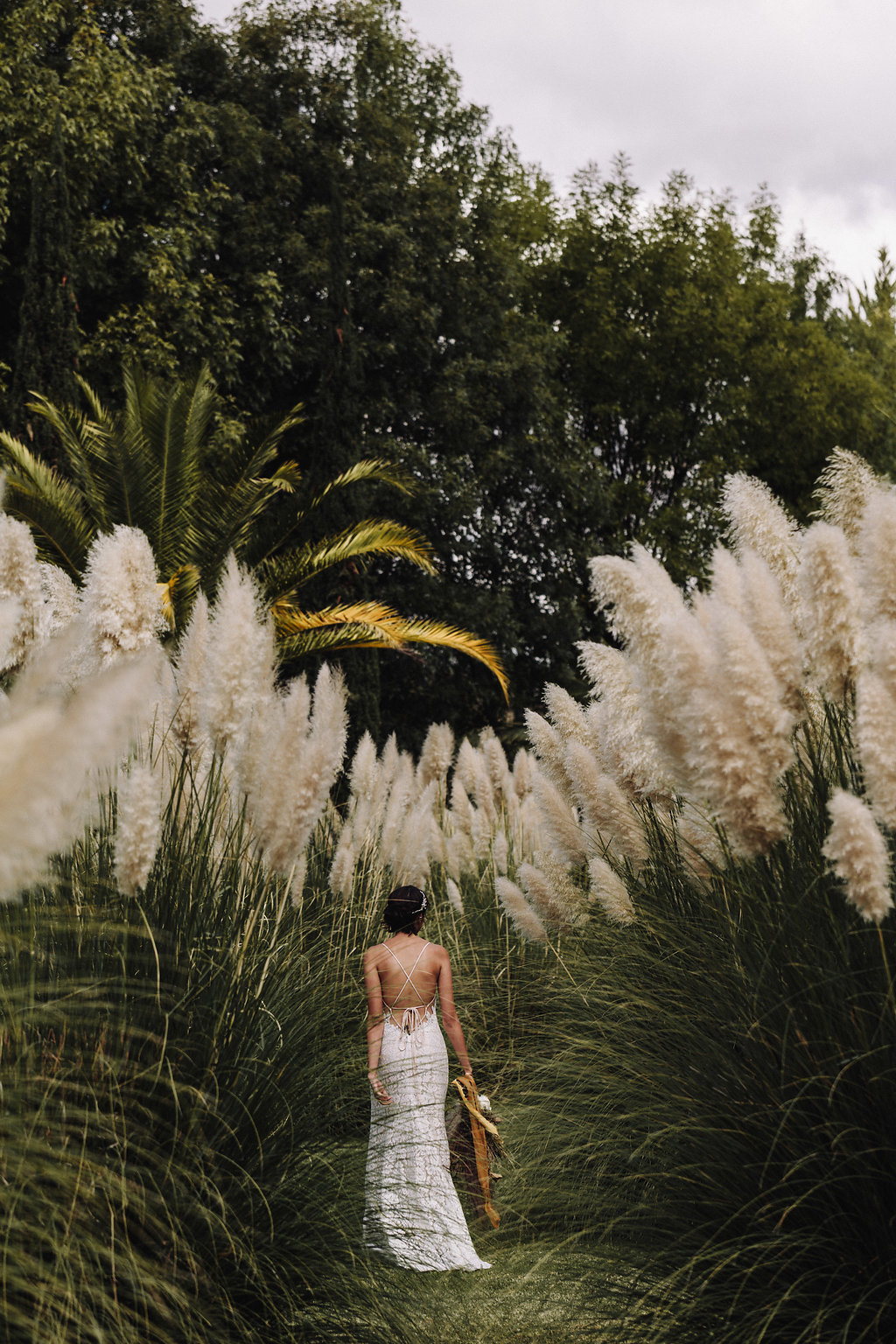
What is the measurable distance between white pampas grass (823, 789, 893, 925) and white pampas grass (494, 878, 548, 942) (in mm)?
2841

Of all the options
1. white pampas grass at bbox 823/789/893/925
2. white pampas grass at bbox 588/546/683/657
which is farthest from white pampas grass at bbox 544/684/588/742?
white pampas grass at bbox 823/789/893/925

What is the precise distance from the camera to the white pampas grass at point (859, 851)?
2.04 metres

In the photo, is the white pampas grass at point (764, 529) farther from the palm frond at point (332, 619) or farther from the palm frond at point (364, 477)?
the palm frond at point (364, 477)

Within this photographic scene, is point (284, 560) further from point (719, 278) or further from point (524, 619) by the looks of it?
point (719, 278)

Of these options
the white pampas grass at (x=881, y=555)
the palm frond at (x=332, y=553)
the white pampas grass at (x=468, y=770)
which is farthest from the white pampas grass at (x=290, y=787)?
the palm frond at (x=332, y=553)

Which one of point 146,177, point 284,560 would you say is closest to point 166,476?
point 284,560

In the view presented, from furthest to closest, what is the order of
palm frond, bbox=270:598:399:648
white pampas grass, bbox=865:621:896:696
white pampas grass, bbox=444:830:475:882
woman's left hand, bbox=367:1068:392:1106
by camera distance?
palm frond, bbox=270:598:399:648 → white pampas grass, bbox=444:830:475:882 → woman's left hand, bbox=367:1068:392:1106 → white pampas grass, bbox=865:621:896:696

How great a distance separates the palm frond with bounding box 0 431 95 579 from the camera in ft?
36.0

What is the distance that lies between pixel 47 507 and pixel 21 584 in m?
7.86

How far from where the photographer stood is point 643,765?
443 centimetres

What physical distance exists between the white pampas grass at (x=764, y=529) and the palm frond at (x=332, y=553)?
9073 millimetres

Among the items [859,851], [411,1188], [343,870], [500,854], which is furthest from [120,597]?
[500,854]

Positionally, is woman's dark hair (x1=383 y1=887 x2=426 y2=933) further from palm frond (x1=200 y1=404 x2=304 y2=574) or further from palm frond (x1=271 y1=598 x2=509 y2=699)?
palm frond (x1=200 y1=404 x2=304 y2=574)

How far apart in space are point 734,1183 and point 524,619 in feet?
58.3
